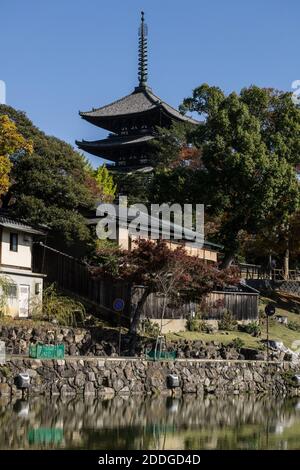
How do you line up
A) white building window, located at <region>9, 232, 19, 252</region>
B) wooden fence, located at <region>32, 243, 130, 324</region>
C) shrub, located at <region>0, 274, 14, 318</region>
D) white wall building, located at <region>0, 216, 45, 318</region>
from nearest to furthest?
shrub, located at <region>0, 274, 14, 318</region>
white wall building, located at <region>0, 216, 45, 318</region>
white building window, located at <region>9, 232, 19, 252</region>
wooden fence, located at <region>32, 243, 130, 324</region>

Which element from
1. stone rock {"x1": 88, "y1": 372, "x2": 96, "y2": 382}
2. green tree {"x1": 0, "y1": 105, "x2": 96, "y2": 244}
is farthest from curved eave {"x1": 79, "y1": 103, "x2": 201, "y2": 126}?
stone rock {"x1": 88, "y1": 372, "x2": 96, "y2": 382}

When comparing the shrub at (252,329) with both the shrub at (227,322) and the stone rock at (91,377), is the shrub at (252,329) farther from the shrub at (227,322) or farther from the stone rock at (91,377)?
the stone rock at (91,377)

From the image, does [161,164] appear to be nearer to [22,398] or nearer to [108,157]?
[108,157]

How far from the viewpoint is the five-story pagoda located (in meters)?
67.7

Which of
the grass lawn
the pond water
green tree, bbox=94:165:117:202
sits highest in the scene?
green tree, bbox=94:165:117:202

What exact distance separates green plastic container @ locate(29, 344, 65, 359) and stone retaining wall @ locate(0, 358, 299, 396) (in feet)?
1.06

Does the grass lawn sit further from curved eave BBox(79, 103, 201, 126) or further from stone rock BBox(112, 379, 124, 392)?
curved eave BBox(79, 103, 201, 126)

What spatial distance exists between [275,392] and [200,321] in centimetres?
598

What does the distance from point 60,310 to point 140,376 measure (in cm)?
559

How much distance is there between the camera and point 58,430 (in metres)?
19.4

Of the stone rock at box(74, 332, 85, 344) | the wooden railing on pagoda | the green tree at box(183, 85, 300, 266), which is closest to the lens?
the stone rock at box(74, 332, 85, 344)

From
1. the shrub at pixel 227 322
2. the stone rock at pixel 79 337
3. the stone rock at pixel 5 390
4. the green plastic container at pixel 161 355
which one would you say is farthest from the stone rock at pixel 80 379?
the shrub at pixel 227 322

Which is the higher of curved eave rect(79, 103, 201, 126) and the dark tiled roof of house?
curved eave rect(79, 103, 201, 126)

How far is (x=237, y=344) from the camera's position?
113 ft
